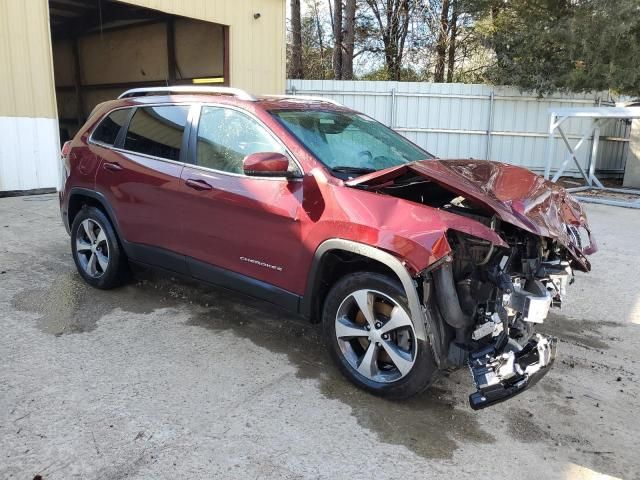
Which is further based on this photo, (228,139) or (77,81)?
(77,81)

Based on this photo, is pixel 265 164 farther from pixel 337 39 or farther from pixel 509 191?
pixel 337 39

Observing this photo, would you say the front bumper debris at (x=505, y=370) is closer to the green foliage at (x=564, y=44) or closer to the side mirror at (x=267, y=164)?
the side mirror at (x=267, y=164)

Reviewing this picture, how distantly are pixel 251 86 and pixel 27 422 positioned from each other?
12.2 metres

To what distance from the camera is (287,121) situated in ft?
12.6

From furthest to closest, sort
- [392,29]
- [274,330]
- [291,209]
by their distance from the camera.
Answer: [392,29] → [274,330] → [291,209]

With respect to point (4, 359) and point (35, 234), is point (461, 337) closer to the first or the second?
point (4, 359)

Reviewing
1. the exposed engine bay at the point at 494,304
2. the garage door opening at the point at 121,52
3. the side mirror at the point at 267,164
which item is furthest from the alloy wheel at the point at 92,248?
the garage door opening at the point at 121,52

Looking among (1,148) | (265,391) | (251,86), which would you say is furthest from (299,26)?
(265,391)

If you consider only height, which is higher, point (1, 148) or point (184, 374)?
point (1, 148)

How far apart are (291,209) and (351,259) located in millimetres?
517

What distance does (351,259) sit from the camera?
339cm

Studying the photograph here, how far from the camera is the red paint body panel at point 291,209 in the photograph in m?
2.95

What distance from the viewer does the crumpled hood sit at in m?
2.94

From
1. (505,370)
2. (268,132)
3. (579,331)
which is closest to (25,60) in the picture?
(268,132)
